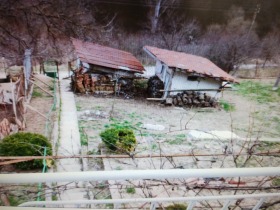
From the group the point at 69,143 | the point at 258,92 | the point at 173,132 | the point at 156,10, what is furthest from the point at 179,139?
the point at 156,10

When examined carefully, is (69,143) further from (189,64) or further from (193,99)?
(189,64)

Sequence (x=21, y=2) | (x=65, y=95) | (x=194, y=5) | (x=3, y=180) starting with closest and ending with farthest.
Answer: (x=3, y=180) → (x=21, y=2) → (x=65, y=95) → (x=194, y=5)

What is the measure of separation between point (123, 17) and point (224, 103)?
7.93 m

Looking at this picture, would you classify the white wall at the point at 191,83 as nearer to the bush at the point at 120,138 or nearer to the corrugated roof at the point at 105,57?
the corrugated roof at the point at 105,57

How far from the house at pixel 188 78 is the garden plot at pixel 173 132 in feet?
3.05

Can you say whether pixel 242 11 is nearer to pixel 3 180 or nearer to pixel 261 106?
pixel 261 106

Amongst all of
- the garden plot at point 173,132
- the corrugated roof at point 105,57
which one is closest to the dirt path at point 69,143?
the garden plot at point 173,132

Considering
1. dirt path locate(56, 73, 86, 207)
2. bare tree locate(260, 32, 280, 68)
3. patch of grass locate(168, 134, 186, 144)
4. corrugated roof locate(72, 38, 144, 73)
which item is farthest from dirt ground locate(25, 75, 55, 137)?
bare tree locate(260, 32, 280, 68)

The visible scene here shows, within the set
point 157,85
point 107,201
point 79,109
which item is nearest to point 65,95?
point 79,109

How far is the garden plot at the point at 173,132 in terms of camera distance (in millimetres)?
5152

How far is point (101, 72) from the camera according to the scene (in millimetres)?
10734

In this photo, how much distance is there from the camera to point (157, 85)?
36.4ft

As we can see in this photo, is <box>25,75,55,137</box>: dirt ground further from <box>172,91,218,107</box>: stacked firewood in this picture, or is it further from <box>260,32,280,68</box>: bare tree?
<box>260,32,280,68</box>: bare tree

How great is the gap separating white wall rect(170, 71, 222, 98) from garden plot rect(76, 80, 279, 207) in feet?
3.18
